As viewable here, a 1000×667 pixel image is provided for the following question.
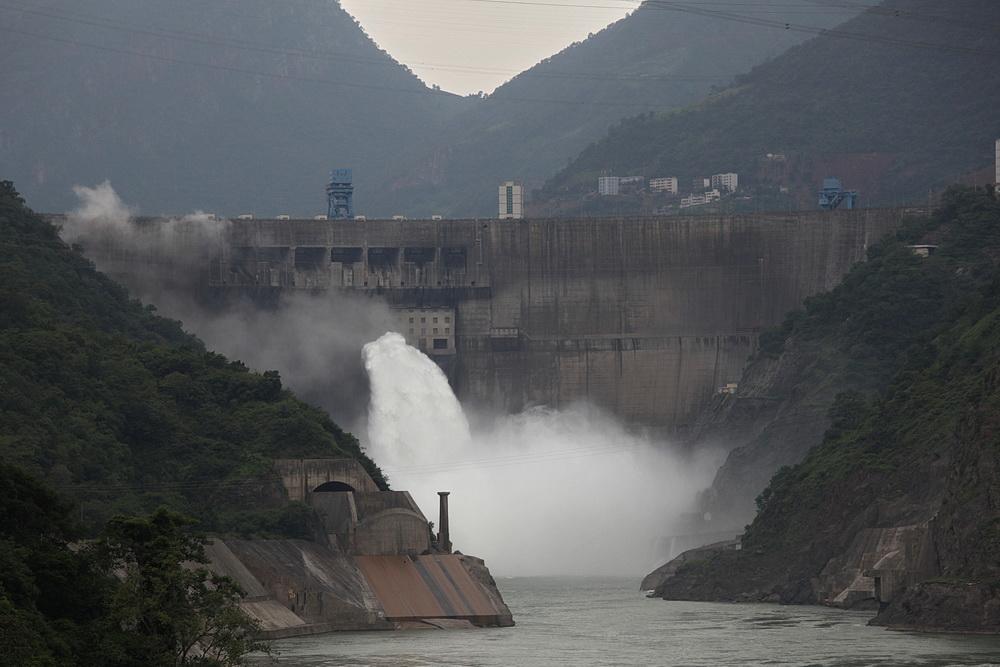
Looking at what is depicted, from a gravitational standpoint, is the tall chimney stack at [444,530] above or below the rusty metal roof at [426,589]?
above

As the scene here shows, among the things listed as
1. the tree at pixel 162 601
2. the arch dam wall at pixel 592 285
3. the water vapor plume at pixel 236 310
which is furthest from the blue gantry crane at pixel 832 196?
the tree at pixel 162 601

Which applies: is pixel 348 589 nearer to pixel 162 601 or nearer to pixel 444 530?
pixel 444 530

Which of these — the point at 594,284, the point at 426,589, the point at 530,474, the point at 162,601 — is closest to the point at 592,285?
the point at 594,284

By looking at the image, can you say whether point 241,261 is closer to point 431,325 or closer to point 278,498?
point 431,325

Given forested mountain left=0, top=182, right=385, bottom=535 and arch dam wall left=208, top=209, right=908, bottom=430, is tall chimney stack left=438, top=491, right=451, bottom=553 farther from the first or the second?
arch dam wall left=208, top=209, right=908, bottom=430

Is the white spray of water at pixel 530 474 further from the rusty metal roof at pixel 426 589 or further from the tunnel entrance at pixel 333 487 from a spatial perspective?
the rusty metal roof at pixel 426 589
